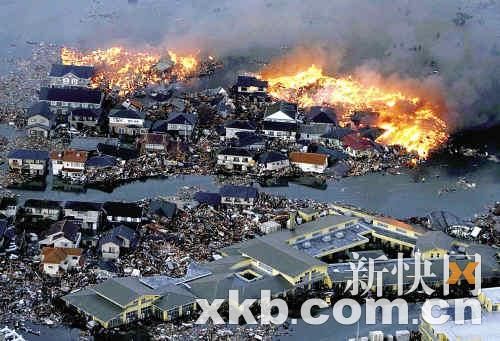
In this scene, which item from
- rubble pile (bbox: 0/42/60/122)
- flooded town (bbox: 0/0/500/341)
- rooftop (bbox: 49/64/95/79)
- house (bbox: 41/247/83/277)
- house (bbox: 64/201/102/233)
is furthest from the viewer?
rooftop (bbox: 49/64/95/79)

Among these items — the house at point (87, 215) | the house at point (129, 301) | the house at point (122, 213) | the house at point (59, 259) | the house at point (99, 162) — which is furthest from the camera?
the house at point (99, 162)

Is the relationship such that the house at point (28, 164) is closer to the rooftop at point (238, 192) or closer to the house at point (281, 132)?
the rooftop at point (238, 192)

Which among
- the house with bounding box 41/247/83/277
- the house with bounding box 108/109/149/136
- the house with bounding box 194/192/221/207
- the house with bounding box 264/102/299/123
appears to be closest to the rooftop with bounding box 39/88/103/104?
the house with bounding box 108/109/149/136

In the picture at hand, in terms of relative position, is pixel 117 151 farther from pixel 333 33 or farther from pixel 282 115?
pixel 333 33

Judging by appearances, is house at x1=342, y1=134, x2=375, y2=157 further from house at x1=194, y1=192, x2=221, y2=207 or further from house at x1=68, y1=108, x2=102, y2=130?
house at x1=68, y1=108, x2=102, y2=130

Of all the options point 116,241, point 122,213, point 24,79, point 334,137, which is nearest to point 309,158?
point 334,137

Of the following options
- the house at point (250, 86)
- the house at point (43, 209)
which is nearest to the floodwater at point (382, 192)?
the house at point (43, 209)

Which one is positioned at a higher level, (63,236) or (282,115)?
(282,115)
